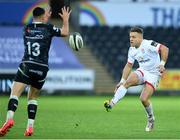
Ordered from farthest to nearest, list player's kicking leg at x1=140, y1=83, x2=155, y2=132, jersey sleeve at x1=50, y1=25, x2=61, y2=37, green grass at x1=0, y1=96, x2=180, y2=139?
player's kicking leg at x1=140, y1=83, x2=155, y2=132
green grass at x1=0, y1=96, x2=180, y2=139
jersey sleeve at x1=50, y1=25, x2=61, y2=37

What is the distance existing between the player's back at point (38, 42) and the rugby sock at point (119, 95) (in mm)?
1595

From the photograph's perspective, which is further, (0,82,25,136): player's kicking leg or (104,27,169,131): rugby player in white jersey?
(104,27,169,131): rugby player in white jersey

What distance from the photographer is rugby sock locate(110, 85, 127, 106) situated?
12.3 meters

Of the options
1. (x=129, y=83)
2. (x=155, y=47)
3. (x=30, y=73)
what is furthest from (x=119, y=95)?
(x=30, y=73)

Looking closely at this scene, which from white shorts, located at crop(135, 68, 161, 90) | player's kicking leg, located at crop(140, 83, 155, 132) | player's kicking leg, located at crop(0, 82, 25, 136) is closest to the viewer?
player's kicking leg, located at crop(0, 82, 25, 136)

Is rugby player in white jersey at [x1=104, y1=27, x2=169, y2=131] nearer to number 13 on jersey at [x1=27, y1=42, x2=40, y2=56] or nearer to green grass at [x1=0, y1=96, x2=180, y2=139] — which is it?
green grass at [x1=0, y1=96, x2=180, y2=139]

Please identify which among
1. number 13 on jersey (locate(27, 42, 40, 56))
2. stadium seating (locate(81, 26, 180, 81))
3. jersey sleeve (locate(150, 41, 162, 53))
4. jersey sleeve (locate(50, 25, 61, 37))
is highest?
jersey sleeve (locate(50, 25, 61, 37))

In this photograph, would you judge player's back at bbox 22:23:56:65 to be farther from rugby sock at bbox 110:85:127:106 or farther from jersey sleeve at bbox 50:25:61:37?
rugby sock at bbox 110:85:127:106

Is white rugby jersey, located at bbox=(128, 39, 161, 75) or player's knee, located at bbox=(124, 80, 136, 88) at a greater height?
white rugby jersey, located at bbox=(128, 39, 161, 75)

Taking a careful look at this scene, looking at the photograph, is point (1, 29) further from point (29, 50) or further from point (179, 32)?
point (29, 50)

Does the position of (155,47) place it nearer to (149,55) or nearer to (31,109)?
(149,55)

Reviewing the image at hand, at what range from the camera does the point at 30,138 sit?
424 inches

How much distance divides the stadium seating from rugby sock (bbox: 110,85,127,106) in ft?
58.8

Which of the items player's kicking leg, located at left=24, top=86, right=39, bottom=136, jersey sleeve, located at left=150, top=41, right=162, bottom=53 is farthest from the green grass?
jersey sleeve, located at left=150, top=41, right=162, bottom=53
